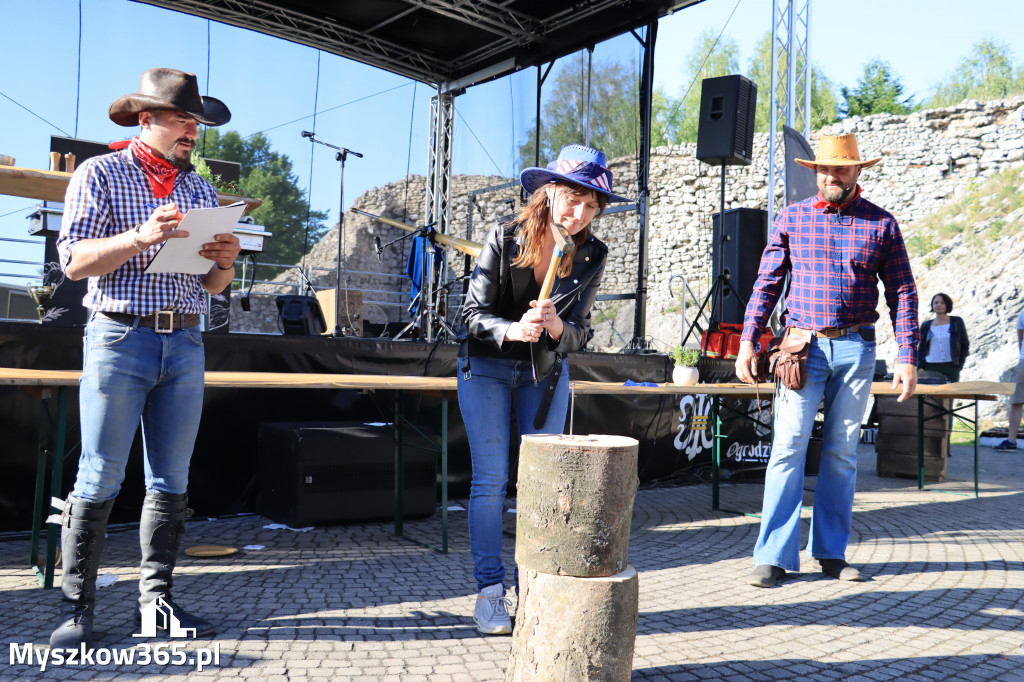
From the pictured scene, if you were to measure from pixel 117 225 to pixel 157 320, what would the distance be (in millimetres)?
311

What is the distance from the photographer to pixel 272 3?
29.4 ft

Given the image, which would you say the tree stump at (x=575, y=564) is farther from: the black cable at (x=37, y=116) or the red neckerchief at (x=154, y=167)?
the black cable at (x=37, y=116)

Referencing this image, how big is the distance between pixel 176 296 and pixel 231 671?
3.73ft

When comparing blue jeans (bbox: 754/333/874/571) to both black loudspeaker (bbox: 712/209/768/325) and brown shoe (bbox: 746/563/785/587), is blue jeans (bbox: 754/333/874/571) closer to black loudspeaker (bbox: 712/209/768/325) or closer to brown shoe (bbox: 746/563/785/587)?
brown shoe (bbox: 746/563/785/587)

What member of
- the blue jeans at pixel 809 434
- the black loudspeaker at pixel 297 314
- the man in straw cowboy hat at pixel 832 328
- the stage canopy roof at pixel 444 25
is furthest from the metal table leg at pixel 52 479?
the stage canopy roof at pixel 444 25

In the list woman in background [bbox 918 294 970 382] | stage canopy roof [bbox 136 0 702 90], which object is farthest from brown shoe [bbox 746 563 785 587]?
stage canopy roof [bbox 136 0 702 90]

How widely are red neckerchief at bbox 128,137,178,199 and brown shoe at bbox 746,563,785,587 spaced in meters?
2.84

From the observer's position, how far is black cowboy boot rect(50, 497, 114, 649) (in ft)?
7.61

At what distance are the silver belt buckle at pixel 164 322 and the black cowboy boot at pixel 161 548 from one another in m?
0.53

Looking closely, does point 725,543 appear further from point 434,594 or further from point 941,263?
point 941,263

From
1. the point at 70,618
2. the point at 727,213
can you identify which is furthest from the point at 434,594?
the point at 727,213

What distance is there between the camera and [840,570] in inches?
142

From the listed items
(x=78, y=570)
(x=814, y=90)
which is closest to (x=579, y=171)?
(x=78, y=570)

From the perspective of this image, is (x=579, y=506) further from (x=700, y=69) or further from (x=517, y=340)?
(x=700, y=69)
